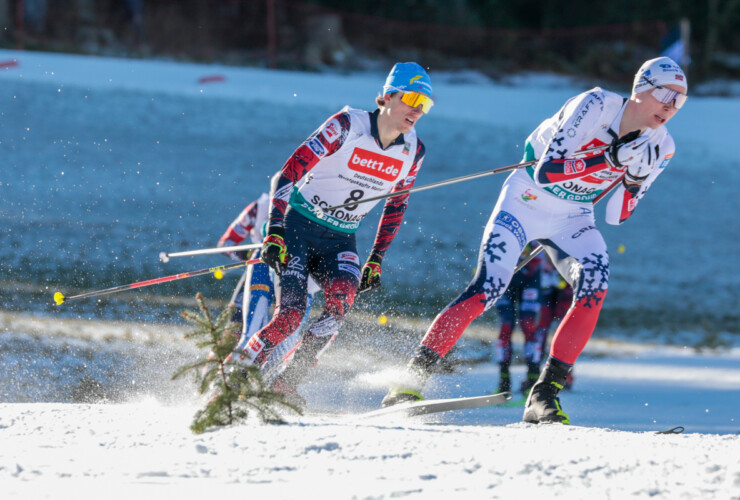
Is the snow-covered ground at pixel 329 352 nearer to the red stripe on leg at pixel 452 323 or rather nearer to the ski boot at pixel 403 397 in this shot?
the ski boot at pixel 403 397

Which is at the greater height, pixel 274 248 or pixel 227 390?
pixel 274 248

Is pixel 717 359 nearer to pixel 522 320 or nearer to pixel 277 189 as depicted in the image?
pixel 522 320

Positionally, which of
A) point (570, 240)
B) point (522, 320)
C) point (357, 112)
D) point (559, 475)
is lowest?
point (522, 320)

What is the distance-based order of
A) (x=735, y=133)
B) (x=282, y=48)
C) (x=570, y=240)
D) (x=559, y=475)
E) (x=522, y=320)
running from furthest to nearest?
(x=282, y=48) < (x=735, y=133) < (x=522, y=320) < (x=570, y=240) < (x=559, y=475)

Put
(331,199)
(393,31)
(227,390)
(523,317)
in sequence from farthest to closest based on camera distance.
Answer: (393,31) < (523,317) < (331,199) < (227,390)

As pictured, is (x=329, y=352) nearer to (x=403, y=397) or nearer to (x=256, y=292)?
(x=256, y=292)

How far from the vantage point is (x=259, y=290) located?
20.4 ft

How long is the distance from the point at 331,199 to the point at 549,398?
5.55 ft

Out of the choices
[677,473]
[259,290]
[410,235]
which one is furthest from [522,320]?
[410,235]

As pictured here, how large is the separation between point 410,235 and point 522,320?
641 cm

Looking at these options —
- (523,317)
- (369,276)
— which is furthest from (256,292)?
(523,317)

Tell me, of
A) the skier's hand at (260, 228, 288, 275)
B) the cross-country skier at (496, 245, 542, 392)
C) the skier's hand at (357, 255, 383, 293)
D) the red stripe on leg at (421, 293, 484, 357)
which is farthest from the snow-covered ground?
the skier's hand at (260, 228, 288, 275)

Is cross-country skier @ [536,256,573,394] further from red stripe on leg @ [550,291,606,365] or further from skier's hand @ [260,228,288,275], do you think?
skier's hand @ [260,228,288,275]

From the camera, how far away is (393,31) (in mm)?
23984
